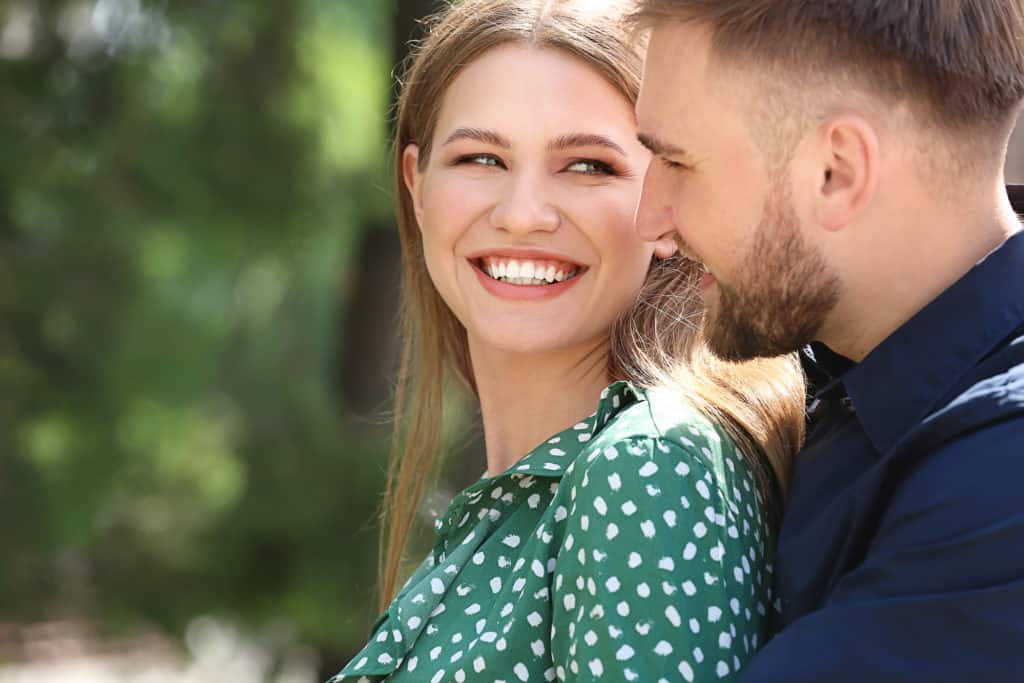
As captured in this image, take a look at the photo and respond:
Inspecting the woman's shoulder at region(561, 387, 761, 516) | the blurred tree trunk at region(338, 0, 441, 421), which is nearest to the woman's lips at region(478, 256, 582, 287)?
the woman's shoulder at region(561, 387, 761, 516)

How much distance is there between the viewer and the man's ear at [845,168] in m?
1.58

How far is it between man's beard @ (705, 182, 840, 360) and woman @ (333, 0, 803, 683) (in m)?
0.12

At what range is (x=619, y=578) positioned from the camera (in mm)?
1554

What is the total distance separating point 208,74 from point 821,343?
490 centimetres

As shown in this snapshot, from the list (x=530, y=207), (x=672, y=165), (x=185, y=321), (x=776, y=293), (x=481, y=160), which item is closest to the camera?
(x=776, y=293)

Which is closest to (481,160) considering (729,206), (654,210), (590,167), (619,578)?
(590,167)

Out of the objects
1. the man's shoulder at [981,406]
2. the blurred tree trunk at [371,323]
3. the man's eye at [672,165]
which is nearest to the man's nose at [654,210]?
the man's eye at [672,165]

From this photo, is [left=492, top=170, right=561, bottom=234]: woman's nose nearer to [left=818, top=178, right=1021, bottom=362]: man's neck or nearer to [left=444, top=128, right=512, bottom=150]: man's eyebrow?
[left=444, top=128, right=512, bottom=150]: man's eyebrow

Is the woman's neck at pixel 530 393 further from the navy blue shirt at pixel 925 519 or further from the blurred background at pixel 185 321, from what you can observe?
Answer: the blurred background at pixel 185 321

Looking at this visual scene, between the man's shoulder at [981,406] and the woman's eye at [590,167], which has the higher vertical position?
the woman's eye at [590,167]

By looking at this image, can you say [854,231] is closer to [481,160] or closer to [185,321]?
[481,160]

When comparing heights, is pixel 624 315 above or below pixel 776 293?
above

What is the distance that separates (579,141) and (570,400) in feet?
1.26

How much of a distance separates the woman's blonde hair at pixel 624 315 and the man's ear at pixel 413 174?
14mm
